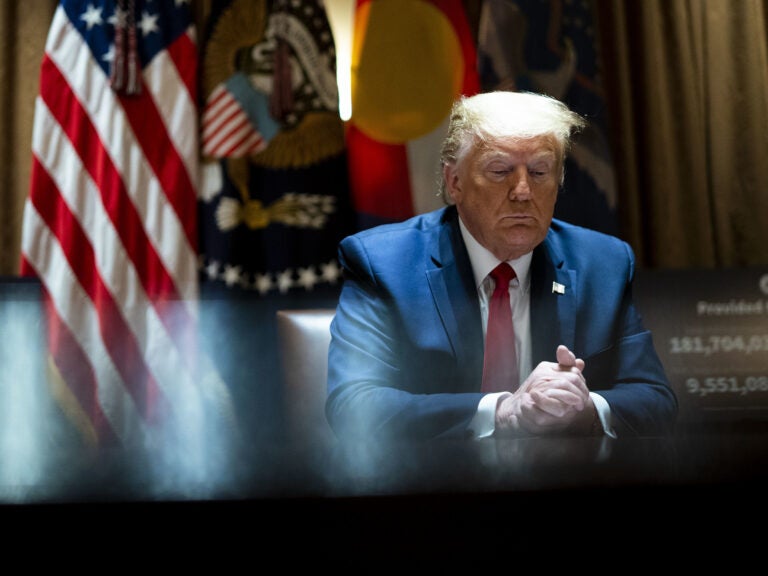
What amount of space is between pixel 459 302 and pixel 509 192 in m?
0.19

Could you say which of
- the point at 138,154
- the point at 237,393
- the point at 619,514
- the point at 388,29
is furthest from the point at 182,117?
the point at 619,514

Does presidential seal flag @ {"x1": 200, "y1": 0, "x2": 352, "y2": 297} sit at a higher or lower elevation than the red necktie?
higher

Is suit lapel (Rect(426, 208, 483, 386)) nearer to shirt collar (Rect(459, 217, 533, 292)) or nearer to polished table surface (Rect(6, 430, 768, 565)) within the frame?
shirt collar (Rect(459, 217, 533, 292))

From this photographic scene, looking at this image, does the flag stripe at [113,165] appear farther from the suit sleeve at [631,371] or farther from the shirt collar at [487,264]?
the suit sleeve at [631,371]

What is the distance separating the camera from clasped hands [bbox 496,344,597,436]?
1.00m

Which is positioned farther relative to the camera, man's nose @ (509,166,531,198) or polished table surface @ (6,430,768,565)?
man's nose @ (509,166,531,198)

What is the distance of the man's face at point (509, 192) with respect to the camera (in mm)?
1156

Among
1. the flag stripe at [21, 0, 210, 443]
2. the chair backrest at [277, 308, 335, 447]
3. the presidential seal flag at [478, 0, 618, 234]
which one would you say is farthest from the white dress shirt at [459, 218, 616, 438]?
the flag stripe at [21, 0, 210, 443]

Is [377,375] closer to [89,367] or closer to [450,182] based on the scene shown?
[450,182]

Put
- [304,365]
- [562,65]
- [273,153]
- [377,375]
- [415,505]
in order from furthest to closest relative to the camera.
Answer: [273,153] < [562,65] < [304,365] < [377,375] < [415,505]

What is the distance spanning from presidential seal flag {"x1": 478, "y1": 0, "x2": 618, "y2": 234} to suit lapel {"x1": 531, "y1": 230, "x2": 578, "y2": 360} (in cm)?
33

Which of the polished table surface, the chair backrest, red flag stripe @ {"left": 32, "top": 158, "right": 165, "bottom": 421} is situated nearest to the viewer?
the polished table surface

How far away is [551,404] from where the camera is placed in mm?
1017

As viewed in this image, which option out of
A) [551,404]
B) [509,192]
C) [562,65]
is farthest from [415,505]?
[562,65]
